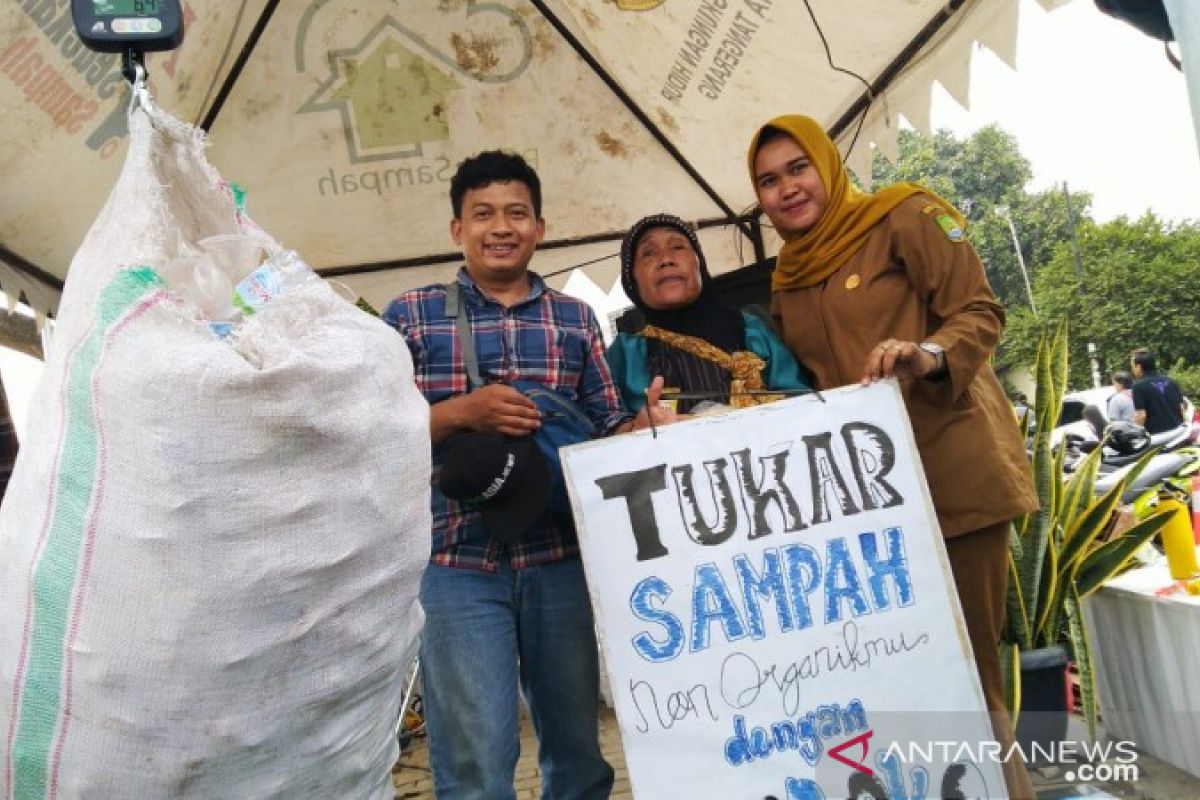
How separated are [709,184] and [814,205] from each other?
1868 mm

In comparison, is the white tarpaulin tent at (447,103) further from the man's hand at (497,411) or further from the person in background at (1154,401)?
the person in background at (1154,401)

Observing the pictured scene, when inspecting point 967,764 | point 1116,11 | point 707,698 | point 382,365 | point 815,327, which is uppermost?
point 1116,11

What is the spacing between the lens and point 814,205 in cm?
230

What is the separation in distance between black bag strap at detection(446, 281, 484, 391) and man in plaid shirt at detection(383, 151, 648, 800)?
0.05ft

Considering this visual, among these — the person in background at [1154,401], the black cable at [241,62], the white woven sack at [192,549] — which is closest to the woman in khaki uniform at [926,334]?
the white woven sack at [192,549]

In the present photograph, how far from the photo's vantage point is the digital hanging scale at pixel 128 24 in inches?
50.6

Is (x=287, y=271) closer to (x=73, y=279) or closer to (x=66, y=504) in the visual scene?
(x=73, y=279)

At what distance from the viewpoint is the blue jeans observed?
1.86 m

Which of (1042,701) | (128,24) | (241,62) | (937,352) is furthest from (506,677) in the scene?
(241,62)

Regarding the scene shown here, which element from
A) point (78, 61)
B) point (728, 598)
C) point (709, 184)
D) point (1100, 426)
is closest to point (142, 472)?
point (728, 598)

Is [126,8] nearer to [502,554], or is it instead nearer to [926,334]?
[502,554]

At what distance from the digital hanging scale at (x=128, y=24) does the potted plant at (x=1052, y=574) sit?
258 centimetres

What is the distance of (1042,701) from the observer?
2.73m

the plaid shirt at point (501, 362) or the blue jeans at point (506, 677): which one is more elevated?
the plaid shirt at point (501, 362)
